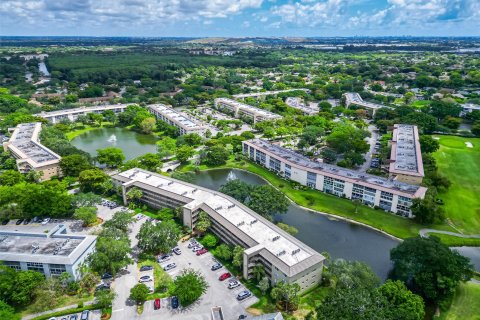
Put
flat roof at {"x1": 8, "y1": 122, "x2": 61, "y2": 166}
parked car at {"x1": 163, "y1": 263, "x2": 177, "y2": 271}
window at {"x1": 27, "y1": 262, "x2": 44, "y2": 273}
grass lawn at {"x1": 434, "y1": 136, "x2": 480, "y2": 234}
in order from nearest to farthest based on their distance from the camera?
window at {"x1": 27, "y1": 262, "x2": 44, "y2": 273} → parked car at {"x1": 163, "y1": 263, "x2": 177, "y2": 271} → grass lawn at {"x1": 434, "y1": 136, "x2": 480, "y2": 234} → flat roof at {"x1": 8, "y1": 122, "x2": 61, "y2": 166}

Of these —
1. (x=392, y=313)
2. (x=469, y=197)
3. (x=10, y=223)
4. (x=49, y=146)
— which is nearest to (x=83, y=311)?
(x=10, y=223)

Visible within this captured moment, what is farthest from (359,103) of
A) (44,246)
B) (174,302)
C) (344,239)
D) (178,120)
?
(44,246)

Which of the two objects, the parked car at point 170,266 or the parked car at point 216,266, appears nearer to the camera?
the parked car at point 216,266

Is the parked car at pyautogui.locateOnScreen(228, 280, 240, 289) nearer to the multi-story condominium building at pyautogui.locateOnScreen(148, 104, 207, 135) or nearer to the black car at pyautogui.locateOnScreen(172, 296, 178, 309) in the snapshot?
the black car at pyautogui.locateOnScreen(172, 296, 178, 309)

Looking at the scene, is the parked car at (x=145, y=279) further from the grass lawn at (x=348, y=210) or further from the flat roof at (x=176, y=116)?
the flat roof at (x=176, y=116)

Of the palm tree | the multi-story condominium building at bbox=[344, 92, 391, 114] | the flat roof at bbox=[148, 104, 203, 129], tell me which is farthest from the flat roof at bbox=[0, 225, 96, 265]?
the multi-story condominium building at bbox=[344, 92, 391, 114]

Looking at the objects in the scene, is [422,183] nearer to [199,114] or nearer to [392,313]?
[392,313]

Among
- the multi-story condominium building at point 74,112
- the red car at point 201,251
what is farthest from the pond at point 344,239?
the multi-story condominium building at point 74,112

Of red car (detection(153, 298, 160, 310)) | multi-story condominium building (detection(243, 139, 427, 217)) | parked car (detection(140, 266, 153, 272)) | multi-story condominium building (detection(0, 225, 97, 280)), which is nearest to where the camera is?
red car (detection(153, 298, 160, 310))
